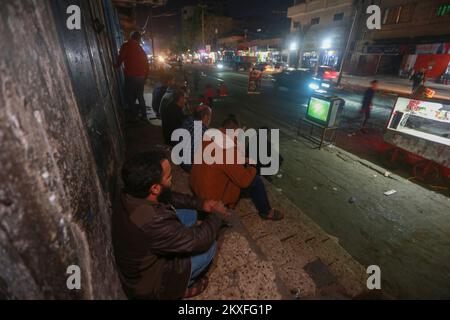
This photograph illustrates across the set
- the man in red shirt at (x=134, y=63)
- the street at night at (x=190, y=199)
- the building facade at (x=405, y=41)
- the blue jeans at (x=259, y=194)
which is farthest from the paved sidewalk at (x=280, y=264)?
the building facade at (x=405, y=41)

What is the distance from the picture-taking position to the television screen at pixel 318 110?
23.5 ft

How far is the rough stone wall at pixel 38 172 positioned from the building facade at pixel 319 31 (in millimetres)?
37066

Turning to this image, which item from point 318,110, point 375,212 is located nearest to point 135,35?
point 318,110

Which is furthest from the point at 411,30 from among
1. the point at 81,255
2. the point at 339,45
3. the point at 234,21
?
the point at 234,21

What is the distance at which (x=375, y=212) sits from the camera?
4.43 meters

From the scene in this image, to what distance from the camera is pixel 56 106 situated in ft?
4.49

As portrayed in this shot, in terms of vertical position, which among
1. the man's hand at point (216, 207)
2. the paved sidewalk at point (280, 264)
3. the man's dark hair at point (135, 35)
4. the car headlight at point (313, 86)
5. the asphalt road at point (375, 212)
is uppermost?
the man's dark hair at point (135, 35)

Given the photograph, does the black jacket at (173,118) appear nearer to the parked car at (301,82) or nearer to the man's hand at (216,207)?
the man's hand at (216,207)

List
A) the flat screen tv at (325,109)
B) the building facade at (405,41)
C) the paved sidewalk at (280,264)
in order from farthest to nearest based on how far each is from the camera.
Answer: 1. the building facade at (405,41)
2. the flat screen tv at (325,109)
3. the paved sidewalk at (280,264)

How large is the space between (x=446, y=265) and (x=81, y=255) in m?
4.75

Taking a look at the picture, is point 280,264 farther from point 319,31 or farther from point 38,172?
point 319,31

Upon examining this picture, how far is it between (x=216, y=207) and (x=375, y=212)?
141 inches
